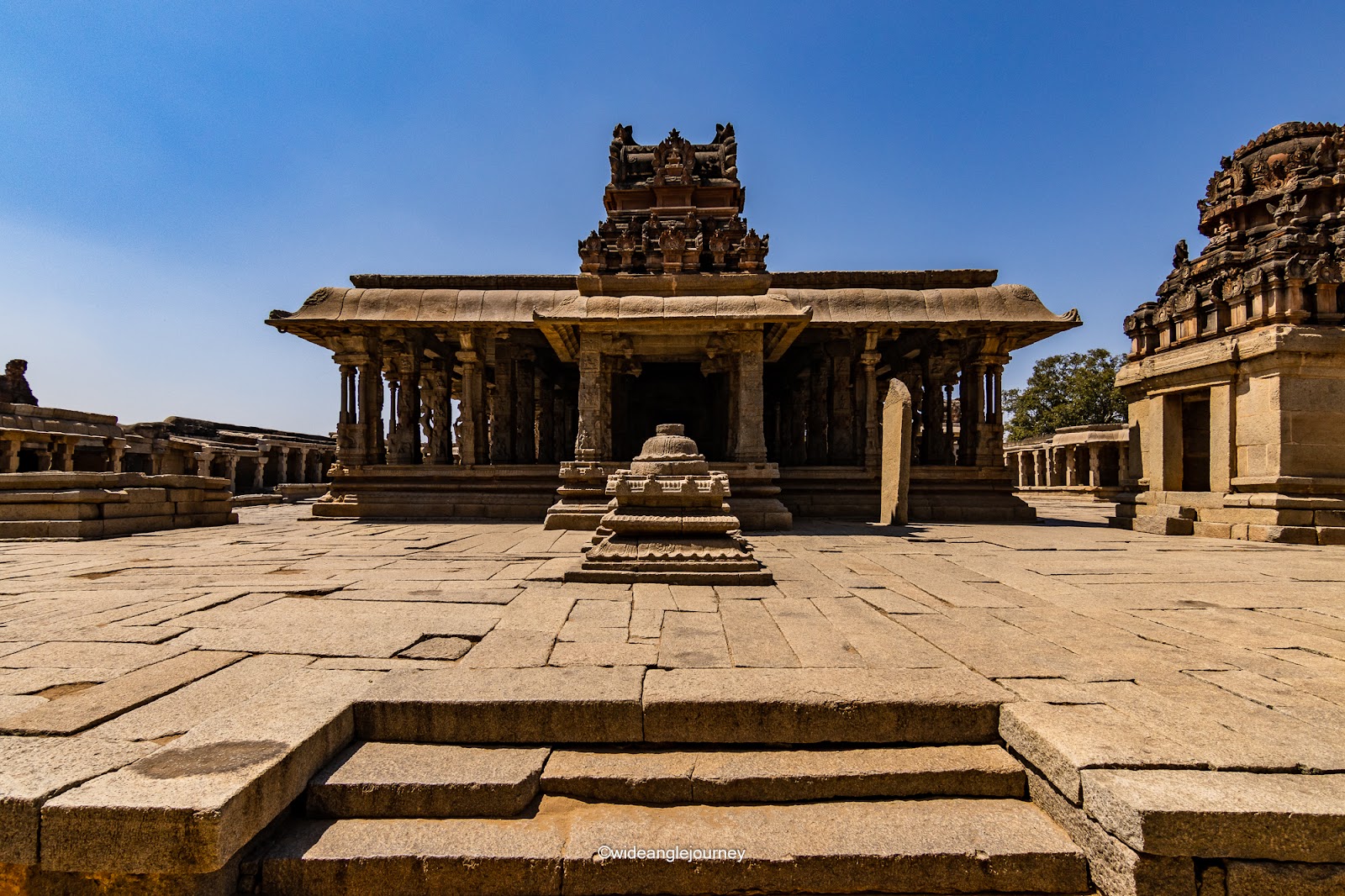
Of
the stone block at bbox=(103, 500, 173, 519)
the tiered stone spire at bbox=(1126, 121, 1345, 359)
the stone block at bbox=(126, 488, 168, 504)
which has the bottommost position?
the stone block at bbox=(103, 500, 173, 519)

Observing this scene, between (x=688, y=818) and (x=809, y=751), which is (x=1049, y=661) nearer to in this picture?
(x=809, y=751)

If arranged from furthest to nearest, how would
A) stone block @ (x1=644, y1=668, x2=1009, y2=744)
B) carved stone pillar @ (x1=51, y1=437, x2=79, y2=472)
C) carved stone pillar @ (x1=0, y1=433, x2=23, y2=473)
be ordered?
carved stone pillar @ (x1=51, y1=437, x2=79, y2=472), carved stone pillar @ (x1=0, y1=433, x2=23, y2=473), stone block @ (x1=644, y1=668, x2=1009, y2=744)

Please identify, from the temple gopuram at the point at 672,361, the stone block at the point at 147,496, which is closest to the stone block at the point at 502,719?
the temple gopuram at the point at 672,361

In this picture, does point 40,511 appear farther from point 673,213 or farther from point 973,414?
point 973,414

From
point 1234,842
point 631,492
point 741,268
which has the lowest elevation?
point 1234,842

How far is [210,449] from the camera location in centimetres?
2077

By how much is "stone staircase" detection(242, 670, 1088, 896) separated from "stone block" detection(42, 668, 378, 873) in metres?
0.18

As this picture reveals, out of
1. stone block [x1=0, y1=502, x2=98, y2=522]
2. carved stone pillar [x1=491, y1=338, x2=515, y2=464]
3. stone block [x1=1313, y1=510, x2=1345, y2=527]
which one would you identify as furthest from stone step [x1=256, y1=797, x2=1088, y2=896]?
carved stone pillar [x1=491, y1=338, x2=515, y2=464]

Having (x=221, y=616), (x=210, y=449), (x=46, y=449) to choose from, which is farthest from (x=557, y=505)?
(x=210, y=449)

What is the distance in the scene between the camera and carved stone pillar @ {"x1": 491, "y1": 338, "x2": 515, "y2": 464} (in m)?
13.5

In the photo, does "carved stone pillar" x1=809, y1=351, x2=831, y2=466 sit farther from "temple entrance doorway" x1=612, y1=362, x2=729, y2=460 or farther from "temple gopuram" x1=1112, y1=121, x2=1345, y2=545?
"temple gopuram" x1=1112, y1=121, x2=1345, y2=545

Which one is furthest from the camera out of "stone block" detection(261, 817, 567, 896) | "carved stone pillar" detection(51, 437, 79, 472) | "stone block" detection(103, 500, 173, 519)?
"carved stone pillar" detection(51, 437, 79, 472)

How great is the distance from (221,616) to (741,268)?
10308 millimetres

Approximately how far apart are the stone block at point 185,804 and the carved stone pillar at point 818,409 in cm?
1299
